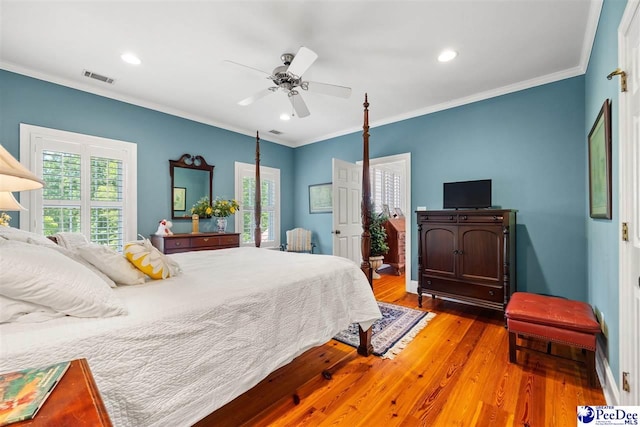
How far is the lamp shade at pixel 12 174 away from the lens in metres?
1.02

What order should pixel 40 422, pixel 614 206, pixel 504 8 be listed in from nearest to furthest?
pixel 40 422 → pixel 614 206 → pixel 504 8

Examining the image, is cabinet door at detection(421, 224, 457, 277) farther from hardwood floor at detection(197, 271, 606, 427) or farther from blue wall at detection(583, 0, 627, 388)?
blue wall at detection(583, 0, 627, 388)

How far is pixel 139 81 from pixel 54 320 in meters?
3.06

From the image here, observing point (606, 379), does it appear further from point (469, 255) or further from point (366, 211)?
point (366, 211)

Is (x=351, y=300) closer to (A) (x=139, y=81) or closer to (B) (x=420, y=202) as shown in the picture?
(B) (x=420, y=202)

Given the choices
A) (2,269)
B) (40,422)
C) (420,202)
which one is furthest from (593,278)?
(2,269)

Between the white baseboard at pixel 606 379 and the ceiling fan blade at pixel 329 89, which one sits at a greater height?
the ceiling fan blade at pixel 329 89

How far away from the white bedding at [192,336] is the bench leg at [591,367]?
5.43 ft

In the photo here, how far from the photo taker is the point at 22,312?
965 mm

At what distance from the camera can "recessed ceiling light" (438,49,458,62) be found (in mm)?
2585

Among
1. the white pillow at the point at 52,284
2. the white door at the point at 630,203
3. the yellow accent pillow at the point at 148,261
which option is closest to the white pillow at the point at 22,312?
the white pillow at the point at 52,284

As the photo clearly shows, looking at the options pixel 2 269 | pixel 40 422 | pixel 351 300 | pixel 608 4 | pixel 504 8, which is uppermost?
pixel 504 8

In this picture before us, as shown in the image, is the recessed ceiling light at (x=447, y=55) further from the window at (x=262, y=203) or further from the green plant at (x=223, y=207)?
the window at (x=262, y=203)

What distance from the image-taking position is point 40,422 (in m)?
0.53
